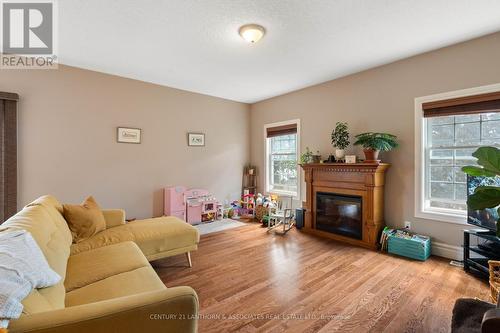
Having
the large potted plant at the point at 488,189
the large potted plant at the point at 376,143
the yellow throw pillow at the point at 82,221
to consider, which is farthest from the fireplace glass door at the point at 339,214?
the yellow throw pillow at the point at 82,221

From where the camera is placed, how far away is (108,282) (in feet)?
5.07

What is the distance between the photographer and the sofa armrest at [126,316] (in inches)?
35.6

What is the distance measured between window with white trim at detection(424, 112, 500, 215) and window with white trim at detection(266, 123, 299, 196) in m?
2.16

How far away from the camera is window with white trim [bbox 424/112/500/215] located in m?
2.75

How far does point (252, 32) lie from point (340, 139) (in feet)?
6.89

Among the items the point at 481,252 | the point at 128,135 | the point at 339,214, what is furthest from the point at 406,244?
the point at 128,135

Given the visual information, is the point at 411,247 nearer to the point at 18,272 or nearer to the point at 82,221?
the point at 18,272

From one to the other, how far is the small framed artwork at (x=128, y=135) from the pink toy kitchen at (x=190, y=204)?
1.01 meters

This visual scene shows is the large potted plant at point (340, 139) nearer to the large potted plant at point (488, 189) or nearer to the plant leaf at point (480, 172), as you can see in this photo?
the plant leaf at point (480, 172)

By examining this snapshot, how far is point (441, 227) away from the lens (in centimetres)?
296

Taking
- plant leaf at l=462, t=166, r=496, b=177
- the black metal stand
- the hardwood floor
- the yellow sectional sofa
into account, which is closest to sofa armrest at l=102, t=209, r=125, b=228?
the yellow sectional sofa

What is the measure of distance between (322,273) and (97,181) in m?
3.46

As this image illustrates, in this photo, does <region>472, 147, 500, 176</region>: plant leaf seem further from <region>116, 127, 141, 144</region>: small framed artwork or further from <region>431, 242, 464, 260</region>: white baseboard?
<region>116, 127, 141, 144</region>: small framed artwork

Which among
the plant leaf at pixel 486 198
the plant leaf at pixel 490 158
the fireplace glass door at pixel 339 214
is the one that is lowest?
the fireplace glass door at pixel 339 214
